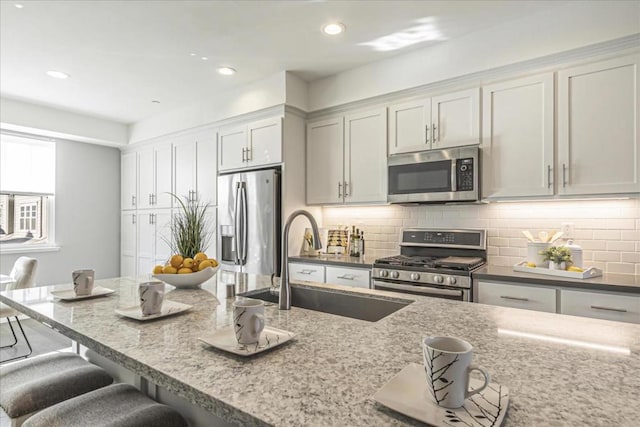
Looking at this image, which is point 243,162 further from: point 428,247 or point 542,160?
point 542,160

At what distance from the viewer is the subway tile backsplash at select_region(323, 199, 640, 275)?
7.93 feet

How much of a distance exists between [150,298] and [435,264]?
1.94m

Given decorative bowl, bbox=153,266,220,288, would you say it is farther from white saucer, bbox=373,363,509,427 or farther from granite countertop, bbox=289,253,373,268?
granite countertop, bbox=289,253,373,268

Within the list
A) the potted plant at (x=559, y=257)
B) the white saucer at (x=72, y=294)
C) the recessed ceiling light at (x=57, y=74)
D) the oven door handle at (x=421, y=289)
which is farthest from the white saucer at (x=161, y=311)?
the recessed ceiling light at (x=57, y=74)

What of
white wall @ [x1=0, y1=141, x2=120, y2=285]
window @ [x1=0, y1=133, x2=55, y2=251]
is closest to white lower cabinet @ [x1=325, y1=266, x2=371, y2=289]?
white wall @ [x1=0, y1=141, x2=120, y2=285]

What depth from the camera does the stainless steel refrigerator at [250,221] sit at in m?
3.50

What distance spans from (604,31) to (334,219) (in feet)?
8.35

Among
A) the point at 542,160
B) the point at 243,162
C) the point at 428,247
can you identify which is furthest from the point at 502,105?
the point at 243,162

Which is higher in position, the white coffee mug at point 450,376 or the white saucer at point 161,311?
the white coffee mug at point 450,376

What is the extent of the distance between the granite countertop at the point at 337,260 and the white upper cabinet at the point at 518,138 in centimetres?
108

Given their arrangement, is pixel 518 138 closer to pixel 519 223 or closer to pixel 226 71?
pixel 519 223

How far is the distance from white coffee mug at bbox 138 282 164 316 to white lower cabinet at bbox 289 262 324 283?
80.1 inches

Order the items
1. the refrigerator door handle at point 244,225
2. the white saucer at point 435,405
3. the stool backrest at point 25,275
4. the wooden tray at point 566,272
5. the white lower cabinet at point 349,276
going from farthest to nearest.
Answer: the refrigerator door handle at point 244,225 < the stool backrest at point 25,275 < the white lower cabinet at point 349,276 < the wooden tray at point 566,272 < the white saucer at point 435,405

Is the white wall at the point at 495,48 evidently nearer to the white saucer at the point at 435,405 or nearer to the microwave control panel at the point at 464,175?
the microwave control panel at the point at 464,175
